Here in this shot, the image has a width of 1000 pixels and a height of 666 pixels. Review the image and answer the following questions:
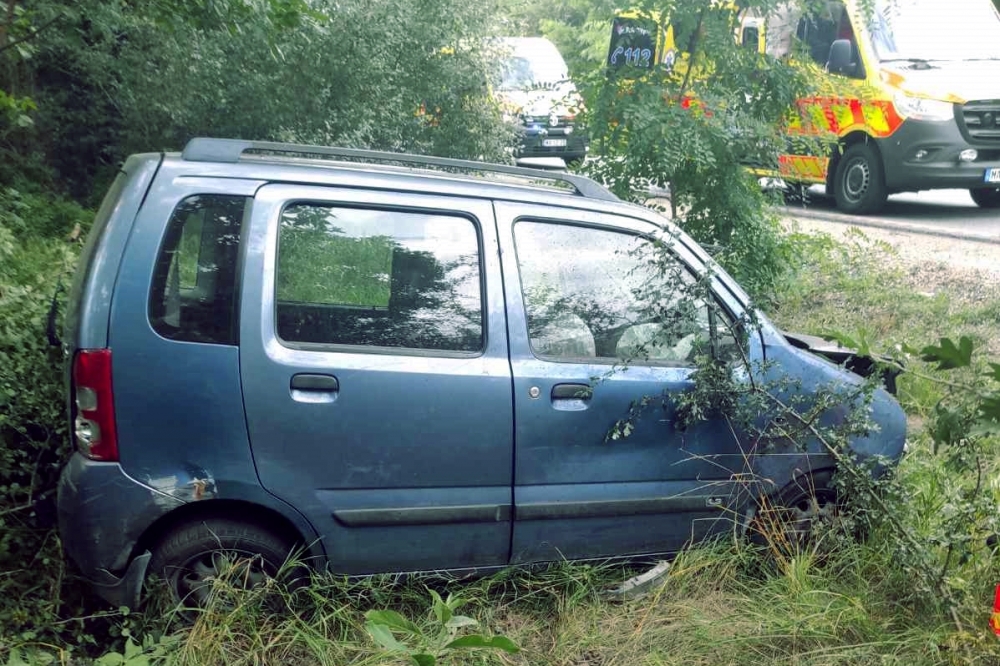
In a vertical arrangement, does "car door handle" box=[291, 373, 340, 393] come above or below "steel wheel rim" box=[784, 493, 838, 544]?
above

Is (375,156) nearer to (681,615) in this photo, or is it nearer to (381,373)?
(381,373)

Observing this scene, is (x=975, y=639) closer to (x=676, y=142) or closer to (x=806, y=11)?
(x=676, y=142)

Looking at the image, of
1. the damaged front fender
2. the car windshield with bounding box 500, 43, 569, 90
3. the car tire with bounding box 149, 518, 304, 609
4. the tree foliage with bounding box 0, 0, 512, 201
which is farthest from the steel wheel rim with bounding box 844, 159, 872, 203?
the car tire with bounding box 149, 518, 304, 609

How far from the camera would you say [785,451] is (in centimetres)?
390

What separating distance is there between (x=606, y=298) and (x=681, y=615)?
1206mm

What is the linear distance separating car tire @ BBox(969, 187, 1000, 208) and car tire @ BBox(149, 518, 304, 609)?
1075 centimetres

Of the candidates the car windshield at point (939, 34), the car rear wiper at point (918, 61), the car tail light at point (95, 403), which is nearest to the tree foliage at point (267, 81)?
the car tail light at point (95, 403)

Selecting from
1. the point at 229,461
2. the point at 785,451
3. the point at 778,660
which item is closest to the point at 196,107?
the point at 229,461

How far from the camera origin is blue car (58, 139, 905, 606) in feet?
10.4

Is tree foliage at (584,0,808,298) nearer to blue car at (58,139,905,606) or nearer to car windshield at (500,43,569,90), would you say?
car windshield at (500,43,569,90)

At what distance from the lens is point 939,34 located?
35.9ft

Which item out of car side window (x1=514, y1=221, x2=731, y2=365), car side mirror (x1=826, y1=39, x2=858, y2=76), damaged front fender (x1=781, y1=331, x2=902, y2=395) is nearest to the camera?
car side window (x1=514, y1=221, x2=731, y2=365)

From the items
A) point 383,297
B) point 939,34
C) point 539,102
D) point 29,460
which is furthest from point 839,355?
point 939,34

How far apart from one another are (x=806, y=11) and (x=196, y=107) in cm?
451
